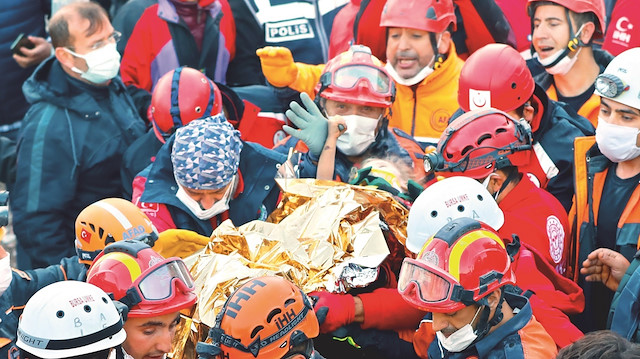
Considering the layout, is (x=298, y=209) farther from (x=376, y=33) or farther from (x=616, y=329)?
(x=376, y=33)

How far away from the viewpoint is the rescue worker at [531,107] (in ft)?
20.3

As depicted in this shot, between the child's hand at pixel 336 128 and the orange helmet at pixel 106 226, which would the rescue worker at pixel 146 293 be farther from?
the child's hand at pixel 336 128

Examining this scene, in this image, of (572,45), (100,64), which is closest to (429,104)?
(572,45)

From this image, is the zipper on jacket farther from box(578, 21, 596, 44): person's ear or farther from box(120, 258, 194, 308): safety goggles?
box(120, 258, 194, 308): safety goggles

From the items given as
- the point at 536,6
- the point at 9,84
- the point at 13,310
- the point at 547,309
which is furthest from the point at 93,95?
the point at 547,309

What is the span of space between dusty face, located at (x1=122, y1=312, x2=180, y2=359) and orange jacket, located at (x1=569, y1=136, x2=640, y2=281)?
227 cm

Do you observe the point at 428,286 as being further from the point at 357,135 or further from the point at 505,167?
the point at 357,135

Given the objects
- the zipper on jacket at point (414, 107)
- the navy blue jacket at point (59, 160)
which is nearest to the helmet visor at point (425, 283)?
the zipper on jacket at point (414, 107)

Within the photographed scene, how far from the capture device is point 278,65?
7.03 meters

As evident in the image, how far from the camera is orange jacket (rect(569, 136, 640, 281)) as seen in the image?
5.29 meters

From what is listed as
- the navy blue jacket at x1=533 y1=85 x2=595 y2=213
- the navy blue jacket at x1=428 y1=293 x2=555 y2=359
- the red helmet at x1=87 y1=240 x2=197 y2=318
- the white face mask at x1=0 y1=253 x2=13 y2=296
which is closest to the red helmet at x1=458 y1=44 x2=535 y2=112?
the navy blue jacket at x1=533 y1=85 x2=595 y2=213

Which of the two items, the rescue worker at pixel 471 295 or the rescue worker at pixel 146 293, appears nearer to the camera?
the rescue worker at pixel 471 295

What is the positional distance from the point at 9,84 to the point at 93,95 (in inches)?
61.4

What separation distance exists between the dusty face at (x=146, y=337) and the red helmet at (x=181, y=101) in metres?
→ 2.23
